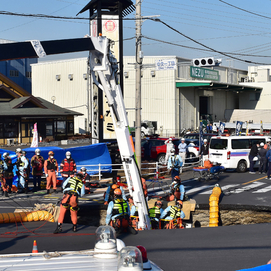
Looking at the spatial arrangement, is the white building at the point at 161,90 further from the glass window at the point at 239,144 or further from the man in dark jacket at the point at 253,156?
the man in dark jacket at the point at 253,156

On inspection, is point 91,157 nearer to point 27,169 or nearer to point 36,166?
point 36,166

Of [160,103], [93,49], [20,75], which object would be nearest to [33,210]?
[93,49]

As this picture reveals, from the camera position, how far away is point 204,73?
5025cm

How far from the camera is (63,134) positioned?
139 ft

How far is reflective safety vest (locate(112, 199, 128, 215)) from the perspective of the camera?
978 centimetres

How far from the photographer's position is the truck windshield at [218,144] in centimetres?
2072

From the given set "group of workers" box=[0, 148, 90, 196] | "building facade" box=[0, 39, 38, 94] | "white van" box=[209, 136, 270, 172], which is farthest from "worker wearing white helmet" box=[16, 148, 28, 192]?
"building facade" box=[0, 39, 38, 94]

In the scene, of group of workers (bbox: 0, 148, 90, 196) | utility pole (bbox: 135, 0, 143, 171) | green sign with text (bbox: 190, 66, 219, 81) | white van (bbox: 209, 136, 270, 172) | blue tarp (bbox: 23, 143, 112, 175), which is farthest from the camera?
green sign with text (bbox: 190, 66, 219, 81)

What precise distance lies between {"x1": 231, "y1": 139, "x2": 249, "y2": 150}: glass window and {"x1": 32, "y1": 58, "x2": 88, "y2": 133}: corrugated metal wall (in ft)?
103

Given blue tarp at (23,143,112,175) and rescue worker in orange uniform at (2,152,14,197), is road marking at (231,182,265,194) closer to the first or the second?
blue tarp at (23,143,112,175)

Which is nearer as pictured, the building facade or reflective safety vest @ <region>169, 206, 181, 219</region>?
reflective safety vest @ <region>169, 206, 181, 219</region>

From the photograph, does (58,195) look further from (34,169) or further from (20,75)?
(20,75)

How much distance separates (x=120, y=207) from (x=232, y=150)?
12.4 m

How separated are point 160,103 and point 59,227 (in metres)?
38.5
